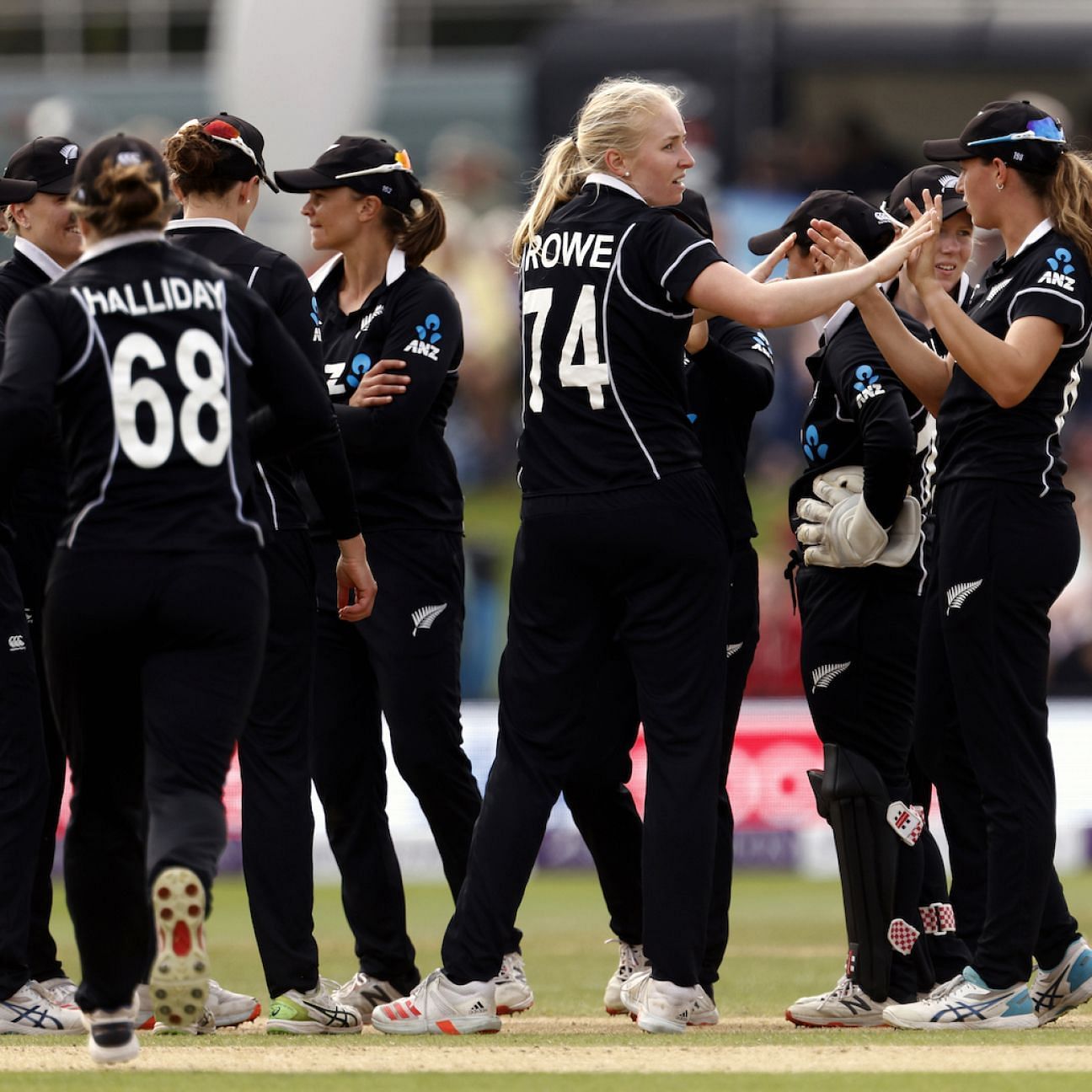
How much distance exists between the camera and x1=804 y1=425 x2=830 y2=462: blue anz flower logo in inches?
272

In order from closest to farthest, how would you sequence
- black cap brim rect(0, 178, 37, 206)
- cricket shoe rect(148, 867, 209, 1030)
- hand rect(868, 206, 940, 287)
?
cricket shoe rect(148, 867, 209, 1030)
hand rect(868, 206, 940, 287)
black cap brim rect(0, 178, 37, 206)

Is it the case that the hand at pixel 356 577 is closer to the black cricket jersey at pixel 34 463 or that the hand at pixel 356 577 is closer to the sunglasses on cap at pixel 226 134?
the black cricket jersey at pixel 34 463

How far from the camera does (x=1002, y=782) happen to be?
610 cm

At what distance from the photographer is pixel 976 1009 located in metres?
6.09

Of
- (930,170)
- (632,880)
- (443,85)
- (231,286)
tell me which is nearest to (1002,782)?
(632,880)

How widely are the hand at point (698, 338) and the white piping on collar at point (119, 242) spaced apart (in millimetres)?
2032

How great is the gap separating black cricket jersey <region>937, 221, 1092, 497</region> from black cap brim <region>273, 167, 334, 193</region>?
2123 mm

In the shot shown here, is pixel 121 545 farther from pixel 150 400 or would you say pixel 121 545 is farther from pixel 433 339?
pixel 433 339

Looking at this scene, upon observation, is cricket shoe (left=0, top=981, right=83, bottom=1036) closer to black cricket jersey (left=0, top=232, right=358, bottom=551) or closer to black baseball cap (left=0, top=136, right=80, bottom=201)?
black cricket jersey (left=0, top=232, right=358, bottom=551)

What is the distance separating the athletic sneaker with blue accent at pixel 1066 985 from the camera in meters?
6.38

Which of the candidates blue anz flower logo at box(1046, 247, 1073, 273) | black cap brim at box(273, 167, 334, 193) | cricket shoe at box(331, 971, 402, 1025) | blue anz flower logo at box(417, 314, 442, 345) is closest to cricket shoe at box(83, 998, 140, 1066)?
cricket shoe at box(331, 971, 402, 1025)

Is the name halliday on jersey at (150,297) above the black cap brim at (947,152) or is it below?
below

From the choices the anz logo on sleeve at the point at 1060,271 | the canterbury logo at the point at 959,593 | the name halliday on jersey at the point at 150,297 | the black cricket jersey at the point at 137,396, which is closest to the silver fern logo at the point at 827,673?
the canterbury logo at the point at 959,593

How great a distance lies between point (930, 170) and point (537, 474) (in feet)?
5.94
